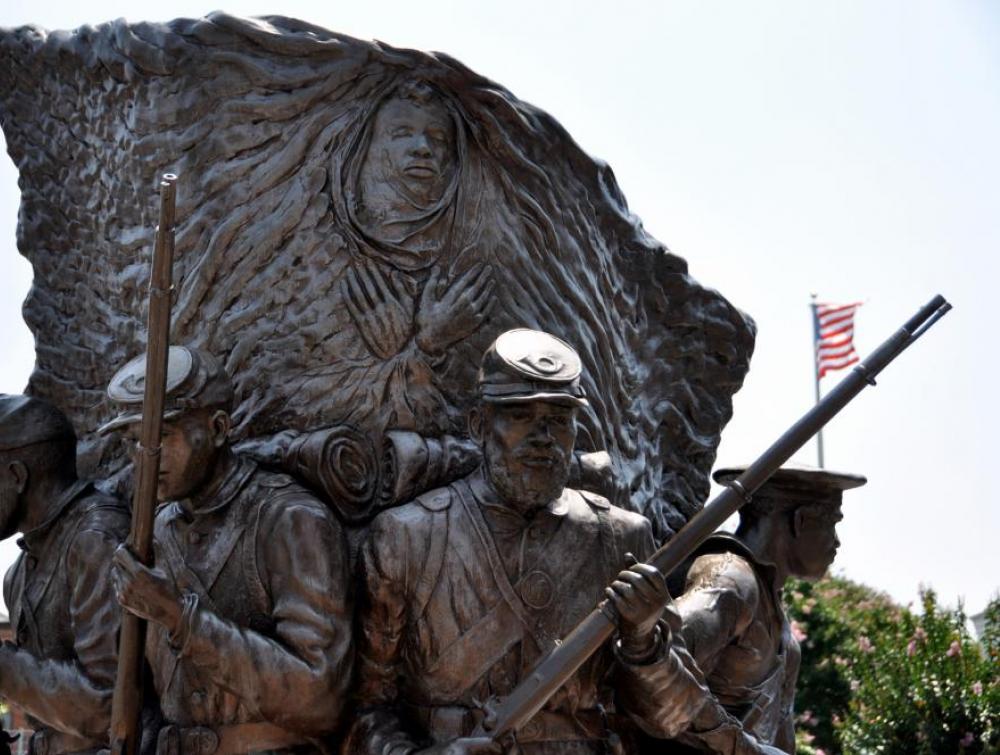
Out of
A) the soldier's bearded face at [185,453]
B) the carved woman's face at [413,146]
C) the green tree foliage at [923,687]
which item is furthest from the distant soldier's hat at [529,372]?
the green tree foliage at [923,687]

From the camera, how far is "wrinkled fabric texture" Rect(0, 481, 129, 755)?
296 inches

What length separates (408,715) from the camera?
7.40 m

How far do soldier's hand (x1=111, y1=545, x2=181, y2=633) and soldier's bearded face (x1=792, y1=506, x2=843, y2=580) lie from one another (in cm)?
290

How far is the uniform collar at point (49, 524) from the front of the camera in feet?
25.6

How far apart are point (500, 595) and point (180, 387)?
133 cm

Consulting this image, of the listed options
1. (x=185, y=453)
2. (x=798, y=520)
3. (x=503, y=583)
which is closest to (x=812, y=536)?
(x=798, y=520)

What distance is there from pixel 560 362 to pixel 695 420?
6.33 feet

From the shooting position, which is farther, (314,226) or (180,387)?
(314,226)

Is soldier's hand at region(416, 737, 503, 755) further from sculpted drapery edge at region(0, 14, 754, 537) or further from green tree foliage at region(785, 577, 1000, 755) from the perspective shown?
green tree foliage at region(785, 577, 1000, 755)

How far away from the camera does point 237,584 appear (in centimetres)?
738

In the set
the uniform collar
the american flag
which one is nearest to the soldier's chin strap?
the uniform collar

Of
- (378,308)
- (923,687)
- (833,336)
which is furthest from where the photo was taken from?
(833,336)

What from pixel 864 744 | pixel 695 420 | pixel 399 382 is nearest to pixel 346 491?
pixel 399 382

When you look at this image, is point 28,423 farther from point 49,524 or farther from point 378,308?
point 378,308
